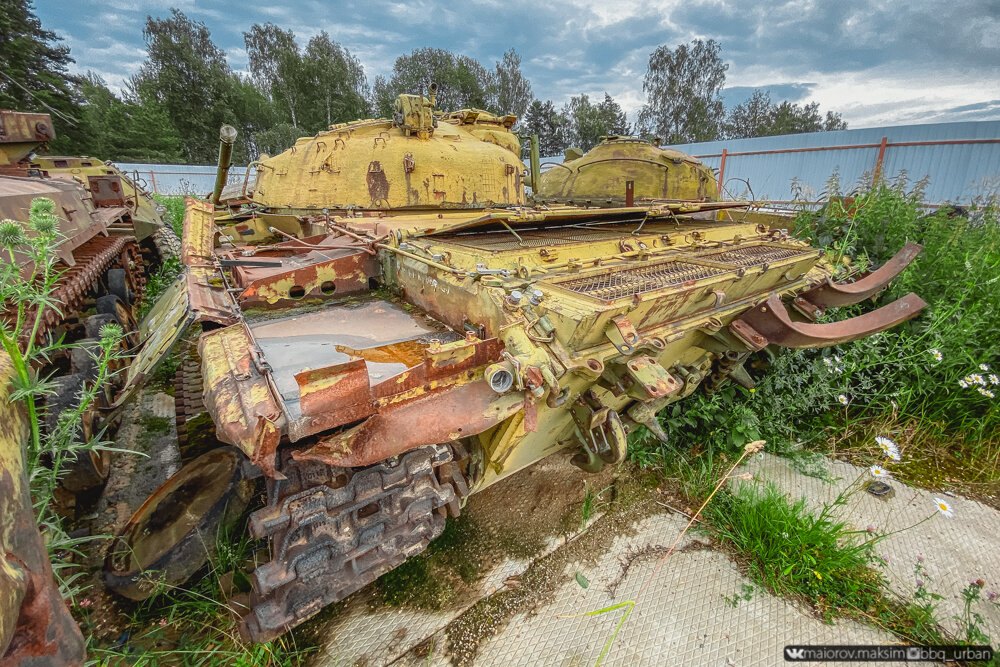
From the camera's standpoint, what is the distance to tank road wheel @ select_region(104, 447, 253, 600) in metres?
2.26

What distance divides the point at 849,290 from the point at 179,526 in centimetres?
A: 436

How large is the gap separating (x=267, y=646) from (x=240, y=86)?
40.3 m

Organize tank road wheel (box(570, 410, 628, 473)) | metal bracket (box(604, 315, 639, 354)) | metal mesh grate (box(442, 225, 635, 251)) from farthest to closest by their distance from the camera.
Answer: metal mesh grate (box(442, 225, 635, 251)) → tank road wheel (box(570, 410, 628, 473)) → metal bracket (box(604, 315, 639, 354))

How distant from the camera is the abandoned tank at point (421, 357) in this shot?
171cm

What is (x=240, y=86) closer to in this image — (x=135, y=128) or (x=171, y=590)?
(x=135, y=128)

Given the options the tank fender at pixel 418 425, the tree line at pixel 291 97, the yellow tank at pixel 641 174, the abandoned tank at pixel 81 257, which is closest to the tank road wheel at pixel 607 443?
the tank fender at pixel 418 425

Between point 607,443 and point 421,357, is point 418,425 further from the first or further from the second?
point 607,443

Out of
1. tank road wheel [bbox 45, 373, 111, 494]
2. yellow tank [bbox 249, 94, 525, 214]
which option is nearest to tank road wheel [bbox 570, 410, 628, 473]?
yellow tank [bbox 249, 94, 525, 214]

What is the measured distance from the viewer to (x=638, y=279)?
235 centimetres

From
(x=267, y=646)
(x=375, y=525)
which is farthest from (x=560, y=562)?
(x=267, y=646)

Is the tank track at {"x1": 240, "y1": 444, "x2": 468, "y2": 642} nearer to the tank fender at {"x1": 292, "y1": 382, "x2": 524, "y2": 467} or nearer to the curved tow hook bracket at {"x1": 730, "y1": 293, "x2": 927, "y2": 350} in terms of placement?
the tank fender at {"x1": 292, "y1": 382, "x2": 524, "y2": 467}

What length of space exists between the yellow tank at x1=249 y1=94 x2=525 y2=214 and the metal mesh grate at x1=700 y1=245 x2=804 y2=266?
7.31ft

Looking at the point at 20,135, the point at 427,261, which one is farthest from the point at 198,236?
the point at 20,135

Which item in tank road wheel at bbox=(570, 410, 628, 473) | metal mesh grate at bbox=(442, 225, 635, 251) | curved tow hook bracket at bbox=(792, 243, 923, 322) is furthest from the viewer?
curved tow hook bracket at bbox=(792, 243, 923, 322)
